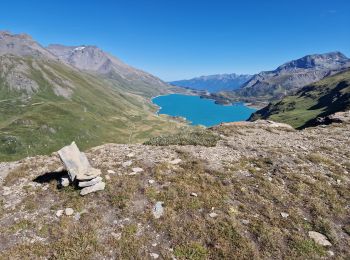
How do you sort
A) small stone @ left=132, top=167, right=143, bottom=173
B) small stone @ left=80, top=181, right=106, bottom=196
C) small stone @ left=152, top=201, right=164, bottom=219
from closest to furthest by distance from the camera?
small stone @ left=152, top=201, right=164, bottom=219
small stone @ left=80, top=181, right=106, bottom=196
small stone @ left=132, top=167, right=143, bottom=173

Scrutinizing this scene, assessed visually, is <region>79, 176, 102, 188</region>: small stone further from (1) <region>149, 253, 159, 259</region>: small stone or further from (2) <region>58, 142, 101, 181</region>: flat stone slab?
(1) <region>149, 253, 159, 259</region>: small stone

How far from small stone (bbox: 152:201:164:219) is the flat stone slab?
4701mm

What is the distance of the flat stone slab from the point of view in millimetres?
20402

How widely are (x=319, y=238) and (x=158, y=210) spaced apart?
29.3 ft

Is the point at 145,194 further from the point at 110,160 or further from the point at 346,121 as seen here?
the point at 346,121

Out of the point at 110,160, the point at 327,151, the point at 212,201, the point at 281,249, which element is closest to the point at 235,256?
the point at 281,249

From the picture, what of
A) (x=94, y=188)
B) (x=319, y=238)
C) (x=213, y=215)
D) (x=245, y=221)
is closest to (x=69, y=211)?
(x=94, y=188)

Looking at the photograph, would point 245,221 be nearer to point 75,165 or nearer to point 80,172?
point 80,172

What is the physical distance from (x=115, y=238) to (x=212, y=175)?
909 centimetres

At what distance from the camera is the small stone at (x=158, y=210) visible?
17.9 meters

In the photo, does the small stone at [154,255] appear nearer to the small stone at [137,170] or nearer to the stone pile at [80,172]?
the stone pile at [80,172]

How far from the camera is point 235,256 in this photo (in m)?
14.9

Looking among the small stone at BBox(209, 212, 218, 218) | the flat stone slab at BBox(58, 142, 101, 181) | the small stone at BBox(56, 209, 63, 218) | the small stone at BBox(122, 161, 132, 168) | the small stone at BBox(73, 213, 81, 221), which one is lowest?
the small stone at BBox(73, 213, 81, 221)

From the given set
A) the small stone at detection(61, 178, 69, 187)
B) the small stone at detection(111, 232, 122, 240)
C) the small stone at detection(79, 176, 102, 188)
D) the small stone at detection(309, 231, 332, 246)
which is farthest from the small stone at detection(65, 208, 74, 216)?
the small stone at detection(309, 231, 332, 246)
